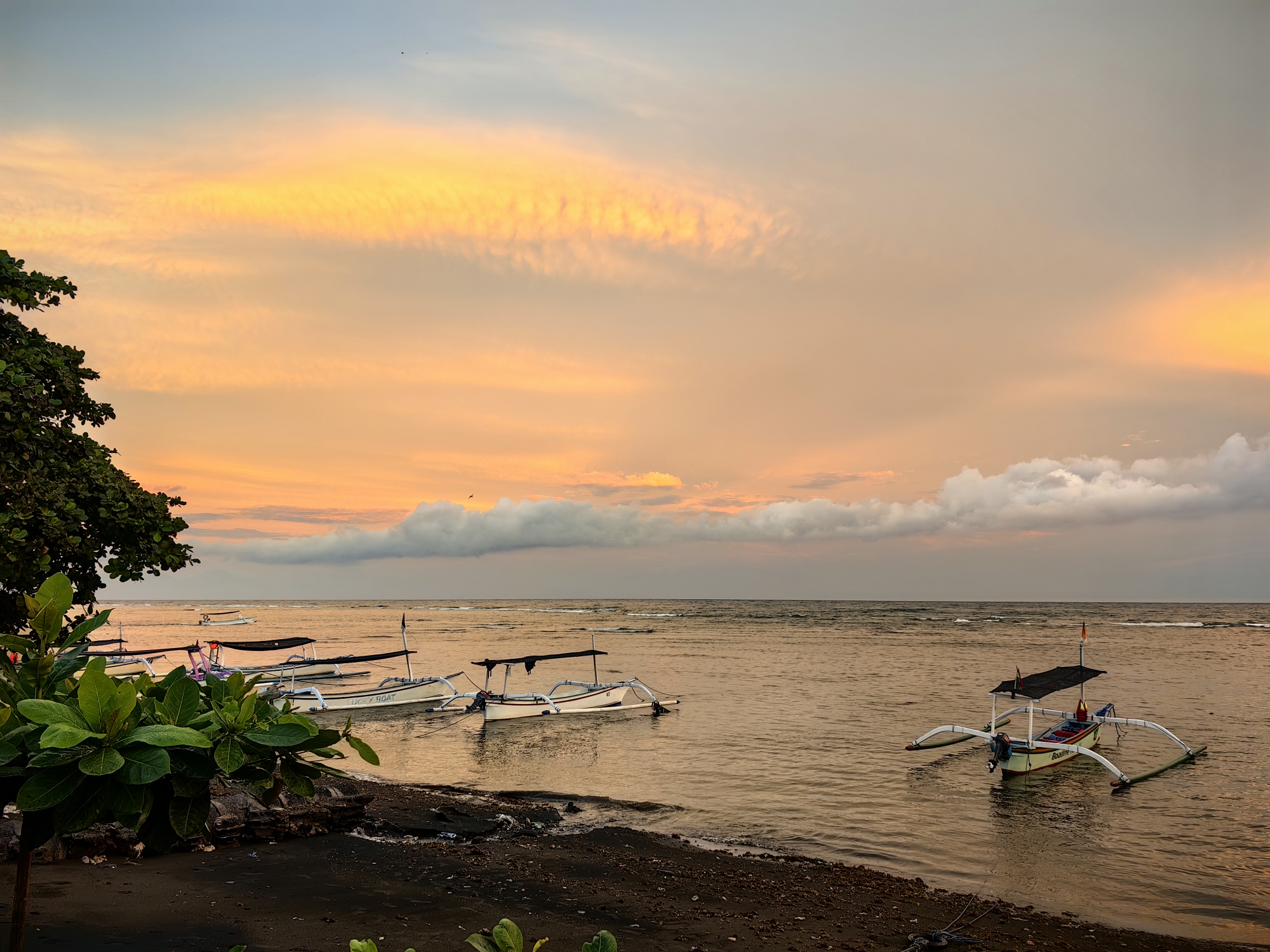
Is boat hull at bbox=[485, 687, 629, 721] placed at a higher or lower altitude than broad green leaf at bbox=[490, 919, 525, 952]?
lower

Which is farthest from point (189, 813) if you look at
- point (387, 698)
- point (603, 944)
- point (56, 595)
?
point (387, 698)

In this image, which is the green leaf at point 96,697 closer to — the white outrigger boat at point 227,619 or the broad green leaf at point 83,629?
the broad green leaf at point 83,629

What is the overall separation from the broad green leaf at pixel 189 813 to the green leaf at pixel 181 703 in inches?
8.2

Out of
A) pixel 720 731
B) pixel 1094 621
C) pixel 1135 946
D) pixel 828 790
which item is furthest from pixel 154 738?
pixel 1094 621

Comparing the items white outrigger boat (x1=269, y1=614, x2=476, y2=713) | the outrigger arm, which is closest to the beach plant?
the outrigger arm

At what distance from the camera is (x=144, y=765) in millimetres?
1987

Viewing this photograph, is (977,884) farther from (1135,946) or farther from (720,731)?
(720,731)

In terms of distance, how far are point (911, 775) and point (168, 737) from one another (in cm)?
1936

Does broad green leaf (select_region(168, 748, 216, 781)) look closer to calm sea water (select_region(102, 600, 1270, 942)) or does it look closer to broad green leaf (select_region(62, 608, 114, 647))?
broad green leaf (select_region(62, 608, 114, 647))

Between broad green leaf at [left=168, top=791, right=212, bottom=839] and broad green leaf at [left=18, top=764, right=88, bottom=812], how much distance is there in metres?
0.25

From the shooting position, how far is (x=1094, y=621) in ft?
335

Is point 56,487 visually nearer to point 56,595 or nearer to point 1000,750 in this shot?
point 56,595

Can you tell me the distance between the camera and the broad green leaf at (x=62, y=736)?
1.82 meters

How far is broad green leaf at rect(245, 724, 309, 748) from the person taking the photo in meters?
2.20
